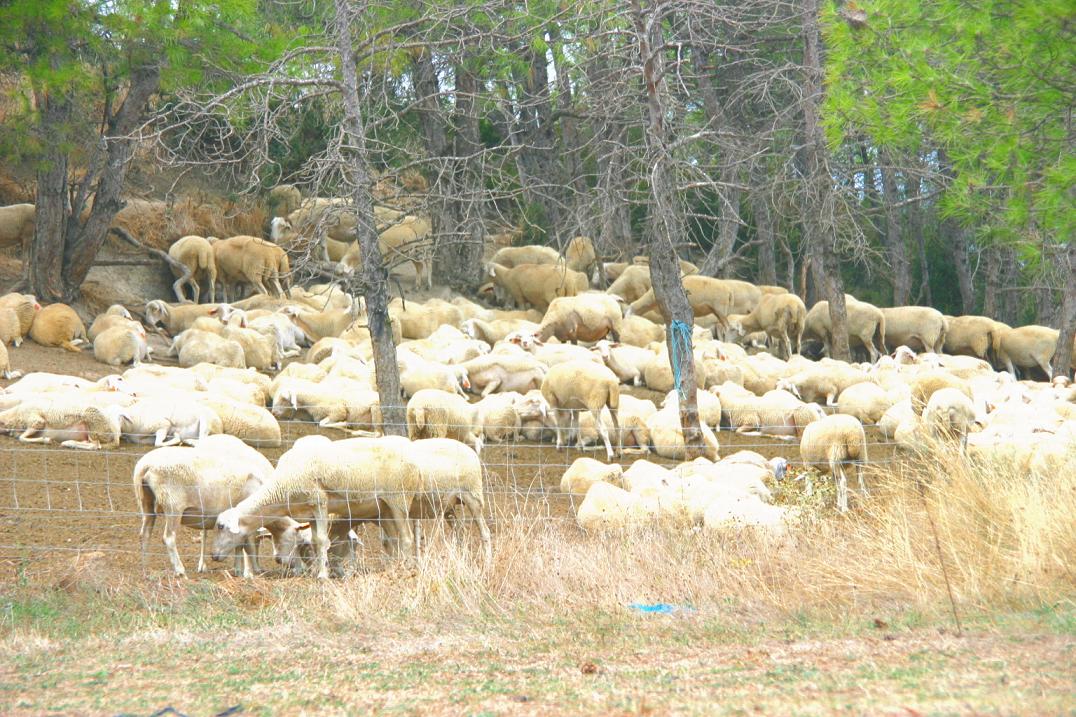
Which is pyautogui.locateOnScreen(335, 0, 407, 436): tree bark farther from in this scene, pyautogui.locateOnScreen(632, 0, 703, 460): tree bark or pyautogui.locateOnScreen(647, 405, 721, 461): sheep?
pyautogui.locateOnScreen(647, 405, 721, 461): sheep

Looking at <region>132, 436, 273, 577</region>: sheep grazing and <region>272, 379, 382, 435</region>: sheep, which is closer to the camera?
<region>132, 436, 273, 577</region>: sheep grazing

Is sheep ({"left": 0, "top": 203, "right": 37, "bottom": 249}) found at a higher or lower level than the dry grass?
higher

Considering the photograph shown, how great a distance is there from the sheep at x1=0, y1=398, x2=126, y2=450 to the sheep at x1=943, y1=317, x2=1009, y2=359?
16.6m

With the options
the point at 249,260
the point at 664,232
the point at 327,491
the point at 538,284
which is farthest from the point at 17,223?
the point at 327,491

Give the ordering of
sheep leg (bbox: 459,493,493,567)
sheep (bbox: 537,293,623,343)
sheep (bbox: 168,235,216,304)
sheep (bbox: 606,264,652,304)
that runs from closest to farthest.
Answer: sheep leg (bbox: 459,493,493,567) → sheep (bbox: 537,293,623,343) → sheep (bbox: 168,235,216,304) → sheep (bbox: 606,264,652,304)

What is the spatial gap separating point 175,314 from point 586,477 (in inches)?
412

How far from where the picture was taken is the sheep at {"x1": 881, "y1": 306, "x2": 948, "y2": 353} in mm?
23984

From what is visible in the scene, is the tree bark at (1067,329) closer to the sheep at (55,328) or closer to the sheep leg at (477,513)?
the sheep leg at (477,513)

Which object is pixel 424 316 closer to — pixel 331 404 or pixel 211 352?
pixel 211 352

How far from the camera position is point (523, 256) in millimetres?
26906

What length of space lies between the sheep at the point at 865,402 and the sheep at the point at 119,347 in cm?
986

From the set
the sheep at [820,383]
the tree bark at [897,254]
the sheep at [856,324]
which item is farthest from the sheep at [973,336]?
the sheep at [820,383]

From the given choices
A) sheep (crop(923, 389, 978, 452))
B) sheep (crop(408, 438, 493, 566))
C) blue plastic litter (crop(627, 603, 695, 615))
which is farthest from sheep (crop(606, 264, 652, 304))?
blue plastic litter (crop(627, 603, 695, 615))

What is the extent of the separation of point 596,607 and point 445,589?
99 centimetres
